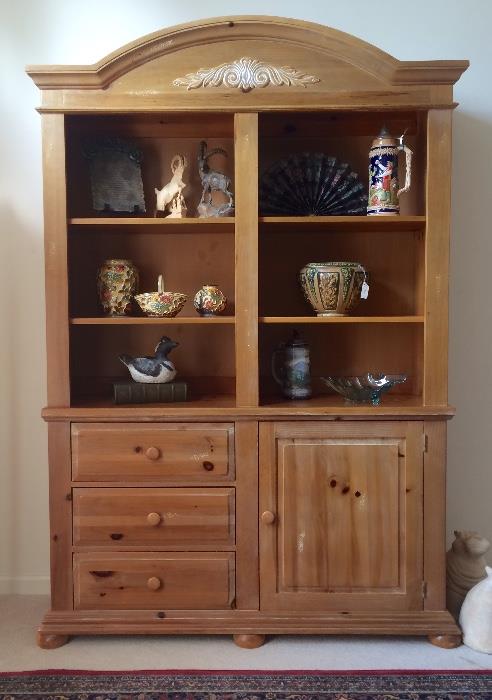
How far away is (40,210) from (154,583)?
4.63 ft

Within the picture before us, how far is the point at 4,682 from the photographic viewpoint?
6.32 ft

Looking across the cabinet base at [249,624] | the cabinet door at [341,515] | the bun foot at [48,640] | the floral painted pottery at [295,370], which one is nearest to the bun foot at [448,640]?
the cabinet base at [249,624]

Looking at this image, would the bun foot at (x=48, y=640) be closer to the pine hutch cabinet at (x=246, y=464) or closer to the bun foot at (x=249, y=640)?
the pine hutch cabinet at (x=246, y=464)

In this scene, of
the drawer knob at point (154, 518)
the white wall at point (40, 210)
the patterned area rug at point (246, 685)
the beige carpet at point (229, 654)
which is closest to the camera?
the patterned area rug at point (246, 685)

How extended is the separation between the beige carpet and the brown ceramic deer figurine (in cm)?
21

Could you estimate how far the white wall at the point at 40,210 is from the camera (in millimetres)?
2430

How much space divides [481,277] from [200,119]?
3.86ft

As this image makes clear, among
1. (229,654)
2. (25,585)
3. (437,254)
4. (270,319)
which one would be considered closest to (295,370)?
(270,319)

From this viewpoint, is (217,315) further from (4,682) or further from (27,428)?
(4,682)

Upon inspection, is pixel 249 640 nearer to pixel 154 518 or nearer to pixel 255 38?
pixel 154 518

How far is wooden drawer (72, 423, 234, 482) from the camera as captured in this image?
212 cm

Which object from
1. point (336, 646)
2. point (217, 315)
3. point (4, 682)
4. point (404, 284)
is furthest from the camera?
point (404, 284)

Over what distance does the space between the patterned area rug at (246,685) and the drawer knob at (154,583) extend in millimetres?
249

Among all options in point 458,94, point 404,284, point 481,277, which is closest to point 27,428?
point 404,284
